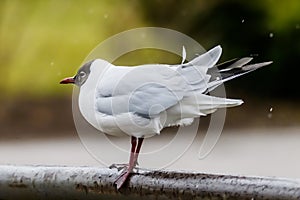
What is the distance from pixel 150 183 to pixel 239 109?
7.71 ft

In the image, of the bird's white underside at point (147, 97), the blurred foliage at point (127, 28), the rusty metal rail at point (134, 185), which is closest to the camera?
the rusty metal rail at point (134, 185)

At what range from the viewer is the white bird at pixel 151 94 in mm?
635

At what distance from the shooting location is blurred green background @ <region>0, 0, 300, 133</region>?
8.32 feet

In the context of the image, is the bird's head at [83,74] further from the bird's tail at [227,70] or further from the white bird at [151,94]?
the bird's tail at [227,70]

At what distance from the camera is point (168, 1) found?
271 centimetres

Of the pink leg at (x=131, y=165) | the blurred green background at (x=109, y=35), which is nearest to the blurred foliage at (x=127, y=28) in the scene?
the blurred green background at (x=109, y=35)

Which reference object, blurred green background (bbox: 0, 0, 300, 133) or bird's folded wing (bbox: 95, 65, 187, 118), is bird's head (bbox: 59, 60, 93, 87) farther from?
blurred green background (bbox: 0, 0, 300, 133)

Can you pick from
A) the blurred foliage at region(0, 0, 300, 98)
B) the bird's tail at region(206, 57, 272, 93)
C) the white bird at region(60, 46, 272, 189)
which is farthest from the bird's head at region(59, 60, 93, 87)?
the blurred foliage at region(0, 0, 300, 98)

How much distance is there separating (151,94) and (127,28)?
1.91 m

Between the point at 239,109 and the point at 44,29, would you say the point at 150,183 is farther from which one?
the point at 239,109

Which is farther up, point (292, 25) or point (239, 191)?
point (292, 25)

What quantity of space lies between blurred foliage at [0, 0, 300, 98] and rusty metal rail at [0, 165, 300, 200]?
5.79 feet

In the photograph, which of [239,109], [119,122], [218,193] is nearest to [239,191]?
[218,193]

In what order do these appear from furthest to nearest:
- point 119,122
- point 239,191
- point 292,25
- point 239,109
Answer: point 239,109 → point 292,25 → point 119,122 → point 239,191
